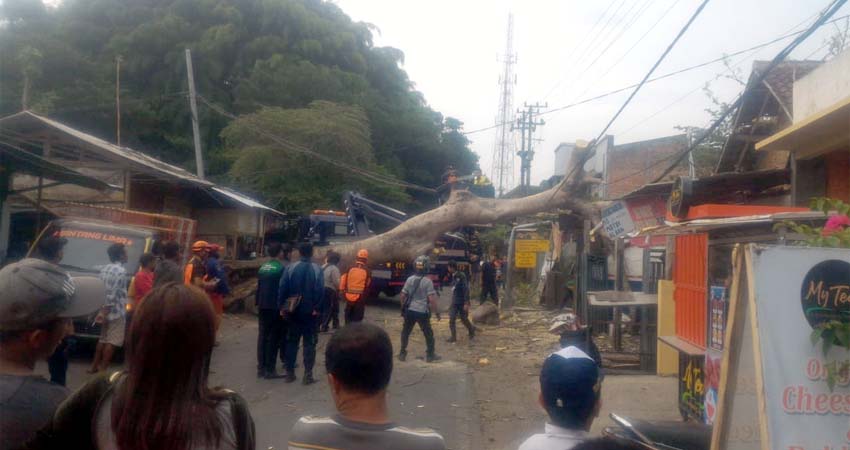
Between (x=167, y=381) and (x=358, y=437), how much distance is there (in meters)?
0.65

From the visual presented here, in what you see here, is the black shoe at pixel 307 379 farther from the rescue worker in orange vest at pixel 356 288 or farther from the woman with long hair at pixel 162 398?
the woman with long hair at pixel 162 398

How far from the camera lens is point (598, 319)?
47.6 ft

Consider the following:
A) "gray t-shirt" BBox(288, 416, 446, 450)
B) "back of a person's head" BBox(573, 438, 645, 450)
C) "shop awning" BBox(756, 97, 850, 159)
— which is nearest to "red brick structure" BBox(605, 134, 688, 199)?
"shop awning" BBox(756, 97, 850, 159)

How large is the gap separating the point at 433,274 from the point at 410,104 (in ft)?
95.0

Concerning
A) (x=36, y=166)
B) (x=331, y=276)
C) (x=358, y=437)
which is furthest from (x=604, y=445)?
(x=36, y=166)

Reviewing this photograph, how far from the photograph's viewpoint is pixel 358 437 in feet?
8.22

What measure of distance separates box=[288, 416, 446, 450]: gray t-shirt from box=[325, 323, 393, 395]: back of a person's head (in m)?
0.13

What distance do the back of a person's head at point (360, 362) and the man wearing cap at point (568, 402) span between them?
622 mm

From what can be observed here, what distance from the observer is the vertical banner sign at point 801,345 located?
4.03 m

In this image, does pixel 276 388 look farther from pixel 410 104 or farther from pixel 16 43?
pixel 410 104

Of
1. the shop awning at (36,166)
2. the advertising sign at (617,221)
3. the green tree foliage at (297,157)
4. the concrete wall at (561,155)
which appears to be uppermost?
the concrete wall at (561,155)

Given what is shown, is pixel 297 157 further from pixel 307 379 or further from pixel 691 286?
pixel 691 286

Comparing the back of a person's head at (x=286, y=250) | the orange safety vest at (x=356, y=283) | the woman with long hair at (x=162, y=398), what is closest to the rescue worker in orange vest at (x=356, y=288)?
the orange safety vest at (x=356, y=283)

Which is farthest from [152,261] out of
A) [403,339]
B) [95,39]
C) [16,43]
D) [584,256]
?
[95,39]
